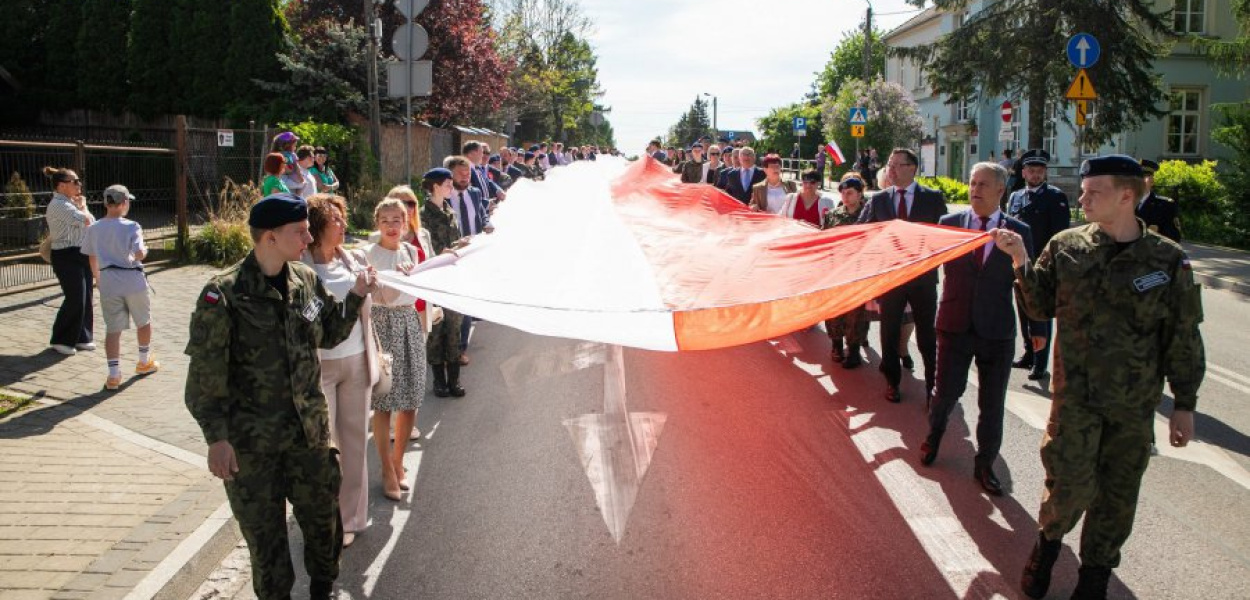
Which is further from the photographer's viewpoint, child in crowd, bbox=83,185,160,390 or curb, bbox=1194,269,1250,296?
curb, bbox=1194,269,1250,296

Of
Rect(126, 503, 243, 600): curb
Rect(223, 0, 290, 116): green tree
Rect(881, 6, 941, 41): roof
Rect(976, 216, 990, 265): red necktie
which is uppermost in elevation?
Rect(881, 6, 941, 41): roof

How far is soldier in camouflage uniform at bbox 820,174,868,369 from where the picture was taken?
8.70 m

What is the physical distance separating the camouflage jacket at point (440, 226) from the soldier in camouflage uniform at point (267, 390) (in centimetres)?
414

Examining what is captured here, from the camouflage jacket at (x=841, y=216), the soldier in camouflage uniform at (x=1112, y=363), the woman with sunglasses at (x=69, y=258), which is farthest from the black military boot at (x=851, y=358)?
the woman with sunglasses at (x=69, y=258)

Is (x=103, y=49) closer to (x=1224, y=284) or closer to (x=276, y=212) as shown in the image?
(x=276, y=212)

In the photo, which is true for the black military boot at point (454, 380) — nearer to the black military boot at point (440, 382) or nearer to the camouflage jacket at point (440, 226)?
the black military boot at point (440, 382)

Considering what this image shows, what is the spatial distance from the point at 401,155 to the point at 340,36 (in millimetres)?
5227

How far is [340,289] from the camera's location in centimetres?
460

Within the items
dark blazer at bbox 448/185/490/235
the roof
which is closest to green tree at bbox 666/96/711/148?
the roof

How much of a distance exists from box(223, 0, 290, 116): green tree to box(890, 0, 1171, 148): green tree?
19.9 meters

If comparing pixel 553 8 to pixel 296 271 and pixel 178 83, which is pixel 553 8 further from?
pixel 296 271

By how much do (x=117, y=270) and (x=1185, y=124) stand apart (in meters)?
35.3

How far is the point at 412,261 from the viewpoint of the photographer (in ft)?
19.5

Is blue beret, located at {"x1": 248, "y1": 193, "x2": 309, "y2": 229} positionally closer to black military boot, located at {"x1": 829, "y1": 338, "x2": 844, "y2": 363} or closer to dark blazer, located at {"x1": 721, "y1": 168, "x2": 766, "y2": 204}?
black military boot, located at {"x1": 829, "y1": 338, "x2": 844, "y2": 363}
